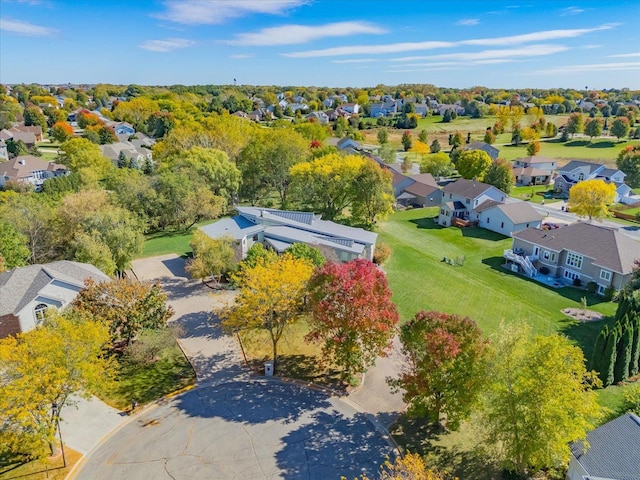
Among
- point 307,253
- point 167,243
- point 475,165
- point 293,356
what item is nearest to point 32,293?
point 293,356

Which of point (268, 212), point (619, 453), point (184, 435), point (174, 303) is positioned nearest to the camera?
point (619, 453)

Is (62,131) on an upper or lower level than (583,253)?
upper

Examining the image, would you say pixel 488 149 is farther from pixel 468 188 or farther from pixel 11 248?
pixel 11 248

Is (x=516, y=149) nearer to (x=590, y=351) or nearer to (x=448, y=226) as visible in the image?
(x=448, y=226)

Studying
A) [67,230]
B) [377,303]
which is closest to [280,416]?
[377,303]

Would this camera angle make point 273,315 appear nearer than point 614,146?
Yes

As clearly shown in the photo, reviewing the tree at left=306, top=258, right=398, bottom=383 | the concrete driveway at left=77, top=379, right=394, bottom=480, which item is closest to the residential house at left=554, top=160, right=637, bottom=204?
the tree at left=306, top=258, right=398, bottom=383
